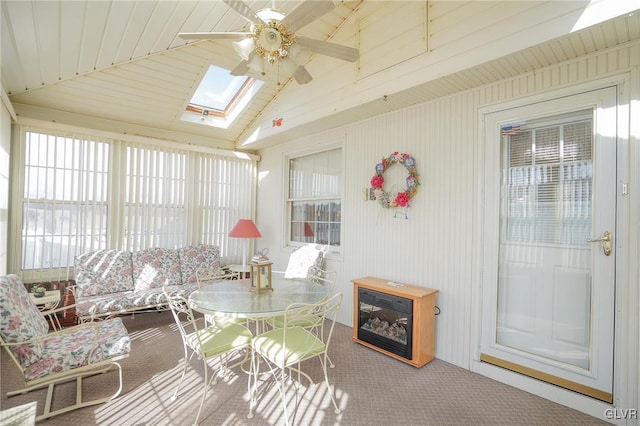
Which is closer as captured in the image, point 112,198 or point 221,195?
point 112,198

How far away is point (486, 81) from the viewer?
276 cm

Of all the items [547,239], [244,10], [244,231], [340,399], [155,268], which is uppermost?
[244,10]

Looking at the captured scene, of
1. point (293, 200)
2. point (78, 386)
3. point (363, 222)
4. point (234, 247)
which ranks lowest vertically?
point (78, 386)

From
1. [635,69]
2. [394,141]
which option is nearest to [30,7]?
[394,141]

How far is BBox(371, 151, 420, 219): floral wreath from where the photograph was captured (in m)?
3.26

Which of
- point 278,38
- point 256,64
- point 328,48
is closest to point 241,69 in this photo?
point 256,64

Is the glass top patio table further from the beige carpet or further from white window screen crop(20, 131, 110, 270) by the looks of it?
white window screen crop(20, 131, 110, 270)

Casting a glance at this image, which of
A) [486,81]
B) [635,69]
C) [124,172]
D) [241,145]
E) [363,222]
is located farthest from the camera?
[241,145]

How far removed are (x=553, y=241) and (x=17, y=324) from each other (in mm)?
4001

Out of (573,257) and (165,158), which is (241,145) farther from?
(573,257)

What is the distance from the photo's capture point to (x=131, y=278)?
13.2ft

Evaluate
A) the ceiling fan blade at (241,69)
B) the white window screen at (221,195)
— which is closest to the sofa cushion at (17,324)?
the ceiling fan blade at (241,69)

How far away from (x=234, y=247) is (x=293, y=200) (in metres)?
1.47

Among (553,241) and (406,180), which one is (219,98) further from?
(553,241)
